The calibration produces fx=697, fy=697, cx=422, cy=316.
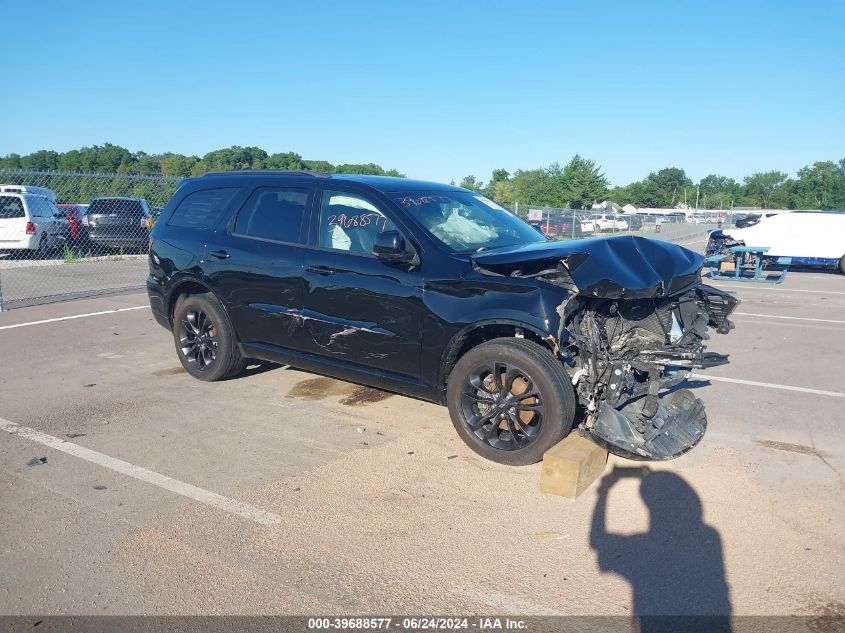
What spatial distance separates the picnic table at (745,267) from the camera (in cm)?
1639

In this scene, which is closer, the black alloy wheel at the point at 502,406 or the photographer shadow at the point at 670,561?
the photographer shadow at the point at 670,561

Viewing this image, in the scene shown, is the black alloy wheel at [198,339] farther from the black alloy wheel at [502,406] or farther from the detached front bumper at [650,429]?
the detached front bumper at [650,429]

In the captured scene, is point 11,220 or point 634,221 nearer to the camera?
point 11,220

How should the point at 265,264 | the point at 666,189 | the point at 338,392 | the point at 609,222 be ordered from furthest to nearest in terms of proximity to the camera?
the point at 666,189, the point at 609,222, the point at 338,392, the point at 265,264

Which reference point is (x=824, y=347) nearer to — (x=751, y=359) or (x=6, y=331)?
(x=751, y=359)

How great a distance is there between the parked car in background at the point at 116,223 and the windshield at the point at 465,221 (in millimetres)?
15651

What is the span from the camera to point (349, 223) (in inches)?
213

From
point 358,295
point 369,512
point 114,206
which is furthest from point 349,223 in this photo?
point 114,206

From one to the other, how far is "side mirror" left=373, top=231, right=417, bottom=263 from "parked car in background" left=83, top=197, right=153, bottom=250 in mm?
16239

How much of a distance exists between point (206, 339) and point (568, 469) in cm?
373

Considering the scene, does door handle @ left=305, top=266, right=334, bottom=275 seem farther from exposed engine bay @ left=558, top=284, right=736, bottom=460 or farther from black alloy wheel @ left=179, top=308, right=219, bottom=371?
exposed engine bay @ left=558, top=284, right=736, bottom=460

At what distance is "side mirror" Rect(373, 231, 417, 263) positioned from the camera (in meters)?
4.80

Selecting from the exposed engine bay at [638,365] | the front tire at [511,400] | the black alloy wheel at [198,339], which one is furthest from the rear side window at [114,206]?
the exposed engine bay at [638,365]

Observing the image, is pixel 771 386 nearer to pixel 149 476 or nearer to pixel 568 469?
pixel 568 469
